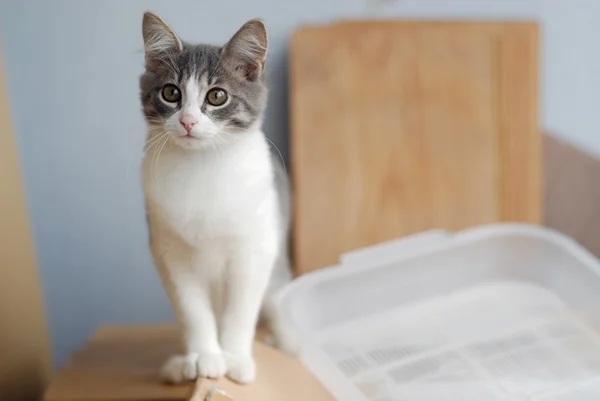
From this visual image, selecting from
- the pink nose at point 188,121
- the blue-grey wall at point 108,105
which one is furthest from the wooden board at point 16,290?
the pink nose at point 188,121

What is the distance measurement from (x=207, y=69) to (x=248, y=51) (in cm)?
6

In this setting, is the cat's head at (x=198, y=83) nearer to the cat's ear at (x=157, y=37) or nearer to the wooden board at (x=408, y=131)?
the cat's ear at (x=157, y=37)

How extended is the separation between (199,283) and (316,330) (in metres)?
0.28

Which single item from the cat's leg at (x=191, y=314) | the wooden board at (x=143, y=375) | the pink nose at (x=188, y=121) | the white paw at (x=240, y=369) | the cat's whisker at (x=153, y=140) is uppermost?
the pink nose at (x=188, y=121)

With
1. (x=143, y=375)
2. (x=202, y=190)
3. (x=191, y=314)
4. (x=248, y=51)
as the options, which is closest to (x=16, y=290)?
(x=143, y=375)

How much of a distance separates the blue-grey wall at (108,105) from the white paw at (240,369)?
0.47m

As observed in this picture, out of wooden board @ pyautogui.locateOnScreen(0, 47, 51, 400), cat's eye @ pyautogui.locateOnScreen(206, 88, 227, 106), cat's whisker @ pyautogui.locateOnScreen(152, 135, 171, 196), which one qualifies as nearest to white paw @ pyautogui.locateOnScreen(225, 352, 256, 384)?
cat's whisker @ pyautogui.locateOnScreen(152, 135, 171, 196)

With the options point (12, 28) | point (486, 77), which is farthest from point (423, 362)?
point (12, 28)

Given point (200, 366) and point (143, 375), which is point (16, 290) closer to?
point (143, 375)

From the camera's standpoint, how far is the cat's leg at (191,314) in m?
0.93

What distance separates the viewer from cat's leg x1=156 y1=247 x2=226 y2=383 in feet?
3.06

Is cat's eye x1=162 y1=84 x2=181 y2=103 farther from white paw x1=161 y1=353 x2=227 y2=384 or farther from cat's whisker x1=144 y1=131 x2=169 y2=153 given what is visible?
white paw x1=161 y1=353 x2=227 y2=384

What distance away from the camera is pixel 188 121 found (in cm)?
81

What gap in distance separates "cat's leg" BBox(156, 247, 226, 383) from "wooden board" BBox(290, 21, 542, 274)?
0.38 metres
